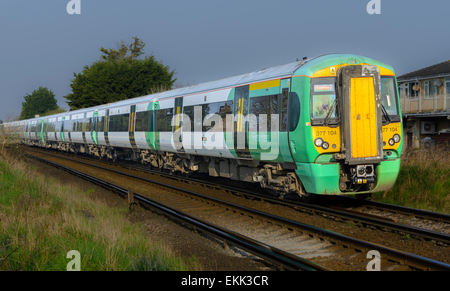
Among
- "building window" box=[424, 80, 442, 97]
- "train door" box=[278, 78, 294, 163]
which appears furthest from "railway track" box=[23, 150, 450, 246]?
"building window" box=[424, 80, 442, 97]

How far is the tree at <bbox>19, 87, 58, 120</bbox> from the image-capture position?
9950 cm

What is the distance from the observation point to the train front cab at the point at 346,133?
25.9 ft

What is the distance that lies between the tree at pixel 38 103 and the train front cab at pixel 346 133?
105 metres

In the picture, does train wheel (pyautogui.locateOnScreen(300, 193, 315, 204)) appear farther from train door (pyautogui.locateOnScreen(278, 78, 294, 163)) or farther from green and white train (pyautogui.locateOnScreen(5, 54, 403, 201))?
train door (pyautogui.locateOnScreen(278, 78, 294, 163))

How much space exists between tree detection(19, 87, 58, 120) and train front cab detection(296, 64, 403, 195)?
105 m

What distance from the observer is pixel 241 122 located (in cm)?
1020

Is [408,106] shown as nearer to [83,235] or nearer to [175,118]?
[175,118]

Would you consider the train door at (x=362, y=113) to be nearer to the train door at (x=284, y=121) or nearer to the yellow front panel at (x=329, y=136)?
the yellow front panel at (x=329, y=136)

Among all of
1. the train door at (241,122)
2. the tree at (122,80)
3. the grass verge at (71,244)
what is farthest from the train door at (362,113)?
the tree at (122,80)

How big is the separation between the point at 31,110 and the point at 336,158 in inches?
4228
